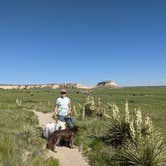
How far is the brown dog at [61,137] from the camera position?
404 inches

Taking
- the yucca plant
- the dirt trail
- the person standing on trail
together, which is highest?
the person standing on trail

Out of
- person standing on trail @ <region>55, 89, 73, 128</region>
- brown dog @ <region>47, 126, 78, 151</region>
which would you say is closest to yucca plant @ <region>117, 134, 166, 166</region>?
brown dog @ <region>47, 126, 78, 151</region>

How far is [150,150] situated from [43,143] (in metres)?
4.14

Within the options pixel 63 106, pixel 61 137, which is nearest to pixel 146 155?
pixel 61 137

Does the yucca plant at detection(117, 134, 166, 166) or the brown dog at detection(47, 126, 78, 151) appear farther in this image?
the brown dog at detection(47, 126, 78, 151)

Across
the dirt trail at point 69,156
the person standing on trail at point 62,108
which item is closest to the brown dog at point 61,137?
the dirt trail at point 69,156

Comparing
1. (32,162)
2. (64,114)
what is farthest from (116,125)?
(32,162)

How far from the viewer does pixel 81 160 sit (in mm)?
9453

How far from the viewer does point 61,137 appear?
10.6 metres

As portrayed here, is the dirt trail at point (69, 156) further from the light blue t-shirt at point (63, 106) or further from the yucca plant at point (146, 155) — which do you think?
the light blue t-shirt at point (63, 106)

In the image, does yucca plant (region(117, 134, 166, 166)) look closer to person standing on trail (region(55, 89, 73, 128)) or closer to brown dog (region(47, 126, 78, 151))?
brown dog (region(47, 126, 78, 151))

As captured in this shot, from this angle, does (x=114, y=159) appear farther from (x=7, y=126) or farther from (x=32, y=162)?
(x=7, y=126)

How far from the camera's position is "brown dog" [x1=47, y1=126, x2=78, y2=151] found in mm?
10270

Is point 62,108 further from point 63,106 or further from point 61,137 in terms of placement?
point 61,137
